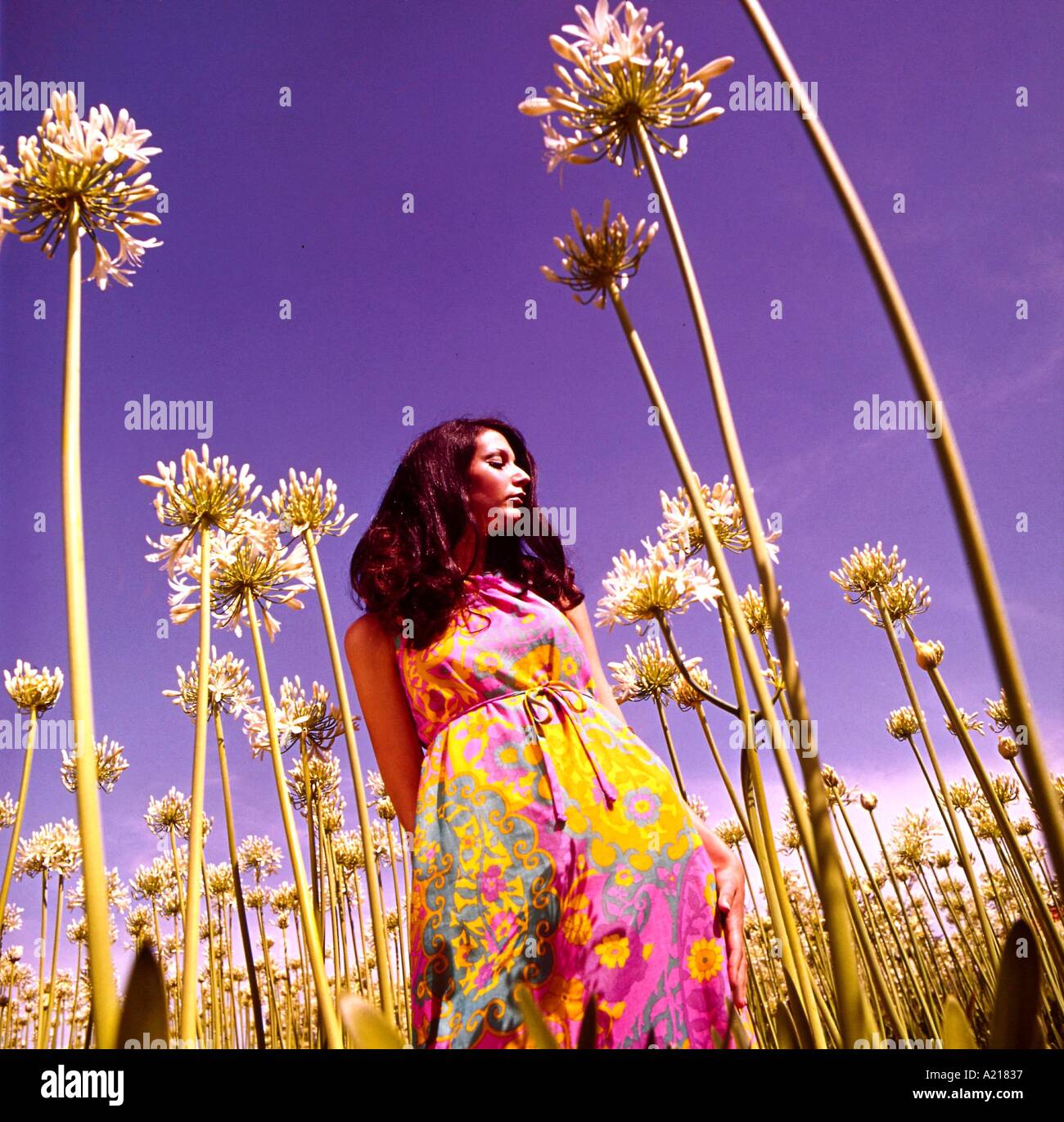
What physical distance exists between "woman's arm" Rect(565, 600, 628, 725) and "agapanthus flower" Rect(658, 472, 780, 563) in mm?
301

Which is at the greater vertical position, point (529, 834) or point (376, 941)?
point (529, 834)

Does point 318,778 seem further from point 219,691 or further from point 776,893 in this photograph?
point 776,893

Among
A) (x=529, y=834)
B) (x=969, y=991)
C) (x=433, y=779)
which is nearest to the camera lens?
(x=529, y=834)

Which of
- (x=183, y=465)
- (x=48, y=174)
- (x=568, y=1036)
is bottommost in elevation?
(x=568, y=1036)

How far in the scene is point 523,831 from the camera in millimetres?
1246

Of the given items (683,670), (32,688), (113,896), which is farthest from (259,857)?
(683,670)

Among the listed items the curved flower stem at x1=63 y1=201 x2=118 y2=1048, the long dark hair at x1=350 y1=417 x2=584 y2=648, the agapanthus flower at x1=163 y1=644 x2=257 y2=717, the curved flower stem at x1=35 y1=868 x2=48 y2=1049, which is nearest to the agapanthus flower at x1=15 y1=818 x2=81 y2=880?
the curved flower stem at x1=35 y1=868 x2=48 y2=1049

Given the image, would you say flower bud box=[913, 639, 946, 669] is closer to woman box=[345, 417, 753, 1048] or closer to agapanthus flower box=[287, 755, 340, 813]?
woman box=[345, 417, 753, 1048]

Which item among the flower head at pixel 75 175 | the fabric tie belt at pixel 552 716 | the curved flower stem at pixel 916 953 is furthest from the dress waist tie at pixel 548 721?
the curved flower stem at pixel 916 953

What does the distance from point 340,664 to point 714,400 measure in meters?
0.93

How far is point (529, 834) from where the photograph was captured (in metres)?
1.24

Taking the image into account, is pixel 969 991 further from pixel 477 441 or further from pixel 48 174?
pixel 48 174

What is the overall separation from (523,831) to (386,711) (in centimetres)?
48
